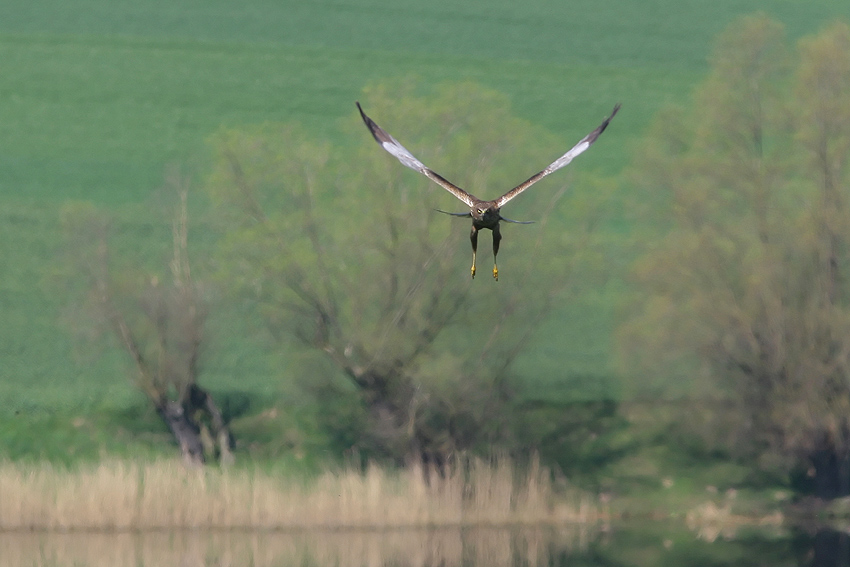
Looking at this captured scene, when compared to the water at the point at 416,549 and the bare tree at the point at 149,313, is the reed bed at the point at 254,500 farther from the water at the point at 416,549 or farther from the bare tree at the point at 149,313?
the bare tree at the point at 149,313

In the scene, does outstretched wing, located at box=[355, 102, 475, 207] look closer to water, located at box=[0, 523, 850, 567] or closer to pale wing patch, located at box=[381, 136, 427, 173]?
pale wing patch, located at box=[381, 136, 427, 173]

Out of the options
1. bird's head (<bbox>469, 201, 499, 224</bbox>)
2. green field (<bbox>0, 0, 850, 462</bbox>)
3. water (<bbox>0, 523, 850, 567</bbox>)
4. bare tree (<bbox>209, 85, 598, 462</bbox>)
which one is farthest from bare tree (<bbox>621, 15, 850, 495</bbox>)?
bird's head (<bbox>469, 201, 499, 224</bbox>)

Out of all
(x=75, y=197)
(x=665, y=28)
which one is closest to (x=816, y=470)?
(x=75, y=197)

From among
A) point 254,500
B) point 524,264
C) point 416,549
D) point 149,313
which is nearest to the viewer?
point 416,549

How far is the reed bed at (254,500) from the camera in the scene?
28594 mm

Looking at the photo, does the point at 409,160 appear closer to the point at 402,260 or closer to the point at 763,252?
the point at 402,260

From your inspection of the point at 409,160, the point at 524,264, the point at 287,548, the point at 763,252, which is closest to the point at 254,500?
the point at 287,548

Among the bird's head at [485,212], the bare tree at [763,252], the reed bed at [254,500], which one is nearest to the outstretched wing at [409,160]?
the bird's head at [485,212]

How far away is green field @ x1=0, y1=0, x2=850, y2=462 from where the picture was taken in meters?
44.4

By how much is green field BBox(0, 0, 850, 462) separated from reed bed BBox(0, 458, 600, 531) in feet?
31.1

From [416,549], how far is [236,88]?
33797mm

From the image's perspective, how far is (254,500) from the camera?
97.6ft

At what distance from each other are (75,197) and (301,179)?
773 inches

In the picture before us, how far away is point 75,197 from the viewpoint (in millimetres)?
50781
